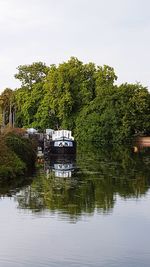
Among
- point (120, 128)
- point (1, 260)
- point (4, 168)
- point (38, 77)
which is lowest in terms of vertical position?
point (1, 260)

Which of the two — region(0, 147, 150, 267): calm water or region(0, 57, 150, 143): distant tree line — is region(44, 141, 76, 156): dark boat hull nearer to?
region(0, 147, 150, 267): calm water

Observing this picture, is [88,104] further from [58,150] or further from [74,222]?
[74,222]

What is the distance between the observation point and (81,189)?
2753cm

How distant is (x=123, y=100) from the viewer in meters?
89.6

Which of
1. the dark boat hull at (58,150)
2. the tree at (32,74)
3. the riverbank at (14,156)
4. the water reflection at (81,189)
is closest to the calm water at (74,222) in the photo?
the water reflection at (81,189)

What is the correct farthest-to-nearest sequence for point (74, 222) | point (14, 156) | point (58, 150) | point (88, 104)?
point (88, 104) < point (58, 150) < point (14, 156) < point (74, 222)

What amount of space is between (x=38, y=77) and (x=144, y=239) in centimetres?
8621

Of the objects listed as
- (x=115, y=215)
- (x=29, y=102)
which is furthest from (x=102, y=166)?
(x=29, y=102)

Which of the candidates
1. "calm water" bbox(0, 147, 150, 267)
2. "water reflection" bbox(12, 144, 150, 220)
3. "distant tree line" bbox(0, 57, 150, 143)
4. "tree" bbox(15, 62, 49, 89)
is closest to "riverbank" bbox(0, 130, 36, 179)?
"calm water" bbox(0, 147, 150, 267)

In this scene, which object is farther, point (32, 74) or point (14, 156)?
point (32, 74)

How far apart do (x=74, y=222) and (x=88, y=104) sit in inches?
2968

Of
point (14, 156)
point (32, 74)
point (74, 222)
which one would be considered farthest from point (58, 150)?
point (32, 74)

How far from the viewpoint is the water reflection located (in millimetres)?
22141

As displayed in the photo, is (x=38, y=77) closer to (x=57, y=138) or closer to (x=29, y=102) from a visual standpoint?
(x=29, y=102)
